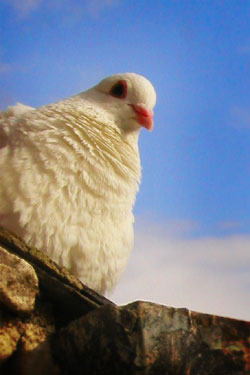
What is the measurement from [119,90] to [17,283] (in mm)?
3440

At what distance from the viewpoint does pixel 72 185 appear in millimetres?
3791

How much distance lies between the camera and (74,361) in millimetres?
1954

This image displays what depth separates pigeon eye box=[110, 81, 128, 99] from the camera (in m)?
5.16

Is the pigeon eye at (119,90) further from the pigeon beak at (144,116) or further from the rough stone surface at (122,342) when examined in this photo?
the rough stone surface at (122,342)

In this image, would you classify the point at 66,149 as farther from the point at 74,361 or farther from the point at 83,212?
the point at 74,361

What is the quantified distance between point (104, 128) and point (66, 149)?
64 cm

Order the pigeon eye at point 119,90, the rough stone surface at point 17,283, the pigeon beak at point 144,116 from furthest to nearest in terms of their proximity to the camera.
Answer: the pigeon eye at point 119,90, the pigeon beak at point 144,116, the rough stone surface at point 17,283

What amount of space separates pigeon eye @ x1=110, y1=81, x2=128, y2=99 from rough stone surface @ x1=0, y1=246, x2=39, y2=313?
3.25 metres

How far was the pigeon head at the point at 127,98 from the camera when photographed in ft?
16.1

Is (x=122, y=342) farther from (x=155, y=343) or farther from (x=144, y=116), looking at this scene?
(x=144, y=116)

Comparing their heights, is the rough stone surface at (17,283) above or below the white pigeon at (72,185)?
below

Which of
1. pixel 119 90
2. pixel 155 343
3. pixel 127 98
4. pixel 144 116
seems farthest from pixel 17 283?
pixel 119 90

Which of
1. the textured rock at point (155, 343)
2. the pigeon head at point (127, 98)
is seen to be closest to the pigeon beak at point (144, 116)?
the pigeon head at point (127, 98)

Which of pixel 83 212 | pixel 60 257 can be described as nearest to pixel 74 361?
pixel 60 257
